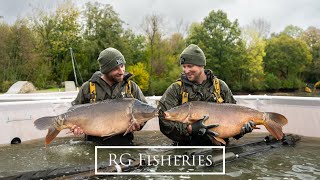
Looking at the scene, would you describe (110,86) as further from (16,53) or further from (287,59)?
(287,59)

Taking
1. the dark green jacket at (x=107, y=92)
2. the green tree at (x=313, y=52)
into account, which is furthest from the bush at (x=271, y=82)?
the dark green jacket at (x=107, y=92)

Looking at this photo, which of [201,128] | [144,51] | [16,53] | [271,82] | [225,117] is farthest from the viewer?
[271,82]

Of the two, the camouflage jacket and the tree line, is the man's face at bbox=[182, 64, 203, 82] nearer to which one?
the camouflage jacket

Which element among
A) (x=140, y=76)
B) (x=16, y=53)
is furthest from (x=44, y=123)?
(x=140, y=76)

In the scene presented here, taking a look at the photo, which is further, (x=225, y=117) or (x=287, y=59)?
(x=287, y=59)

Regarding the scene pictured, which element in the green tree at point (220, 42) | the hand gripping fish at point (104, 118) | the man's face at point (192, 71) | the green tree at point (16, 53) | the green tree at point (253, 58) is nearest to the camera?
the hand gripping fish at point (104, 118)

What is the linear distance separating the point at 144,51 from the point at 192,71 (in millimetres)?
48842

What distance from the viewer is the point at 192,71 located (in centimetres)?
641

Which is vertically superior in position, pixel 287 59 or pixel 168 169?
pixel 287 59

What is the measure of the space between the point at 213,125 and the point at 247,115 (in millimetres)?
559

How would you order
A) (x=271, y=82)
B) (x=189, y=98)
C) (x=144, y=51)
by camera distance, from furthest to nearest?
(x=271, y=82) → (x=144, y=51) → (x=189, y=98)

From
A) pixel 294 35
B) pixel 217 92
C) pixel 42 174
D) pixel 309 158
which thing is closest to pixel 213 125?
pixel 217 92

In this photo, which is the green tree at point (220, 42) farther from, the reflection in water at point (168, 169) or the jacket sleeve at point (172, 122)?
the jacket sleeve at point (172, 122)

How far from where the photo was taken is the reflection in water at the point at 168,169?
5.62 meters
